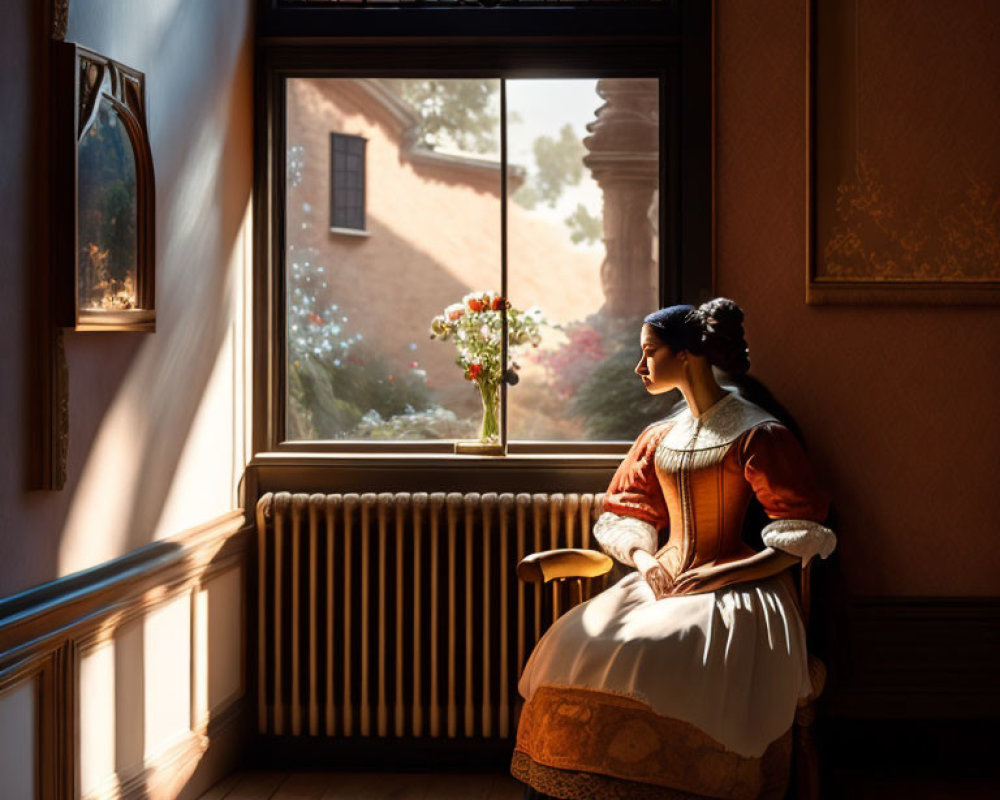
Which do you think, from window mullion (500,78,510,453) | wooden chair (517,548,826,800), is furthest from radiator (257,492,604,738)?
wooden chair (517,548,826,800)

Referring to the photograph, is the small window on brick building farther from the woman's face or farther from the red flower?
the woman's face

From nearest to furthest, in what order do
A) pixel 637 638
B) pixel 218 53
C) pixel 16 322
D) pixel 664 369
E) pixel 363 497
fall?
pixel 16 322
pixel 637 638
pixel 664 369
pixel 218 53
pixel 363 497

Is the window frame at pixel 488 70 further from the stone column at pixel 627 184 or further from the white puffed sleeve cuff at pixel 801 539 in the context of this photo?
the white puffed sleeve cuff at pixel 801 539

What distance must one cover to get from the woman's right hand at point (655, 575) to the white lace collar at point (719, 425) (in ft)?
1.06

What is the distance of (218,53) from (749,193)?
1.75m

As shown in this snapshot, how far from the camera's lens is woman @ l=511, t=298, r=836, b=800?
9.20 ft

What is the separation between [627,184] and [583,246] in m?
0.26

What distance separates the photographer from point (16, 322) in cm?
242

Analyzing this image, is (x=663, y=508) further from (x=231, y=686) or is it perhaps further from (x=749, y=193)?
(x=231, y=686)

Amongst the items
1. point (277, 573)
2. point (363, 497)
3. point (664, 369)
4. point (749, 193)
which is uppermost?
point (749, 193)

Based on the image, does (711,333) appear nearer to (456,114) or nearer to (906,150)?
(906,150)

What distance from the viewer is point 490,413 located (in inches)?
159

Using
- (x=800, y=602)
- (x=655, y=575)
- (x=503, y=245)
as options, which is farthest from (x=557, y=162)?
(x=800, y=602)

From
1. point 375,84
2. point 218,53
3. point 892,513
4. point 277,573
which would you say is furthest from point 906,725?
point 218,53
